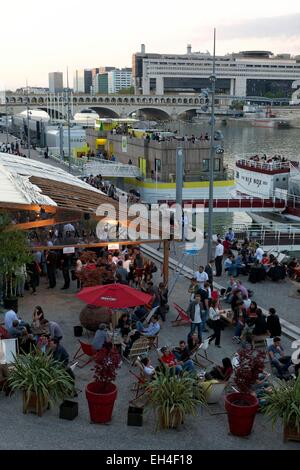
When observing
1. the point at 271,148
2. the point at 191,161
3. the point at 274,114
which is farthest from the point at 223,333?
the point at 274,114

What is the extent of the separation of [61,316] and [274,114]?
152m

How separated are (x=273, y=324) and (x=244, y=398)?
3.43 m

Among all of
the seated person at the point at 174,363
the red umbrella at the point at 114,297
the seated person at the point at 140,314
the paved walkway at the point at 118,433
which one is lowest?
the paved walkway at the point at 118,433

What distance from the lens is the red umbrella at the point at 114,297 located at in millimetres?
11391

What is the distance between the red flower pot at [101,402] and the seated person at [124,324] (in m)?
3.37

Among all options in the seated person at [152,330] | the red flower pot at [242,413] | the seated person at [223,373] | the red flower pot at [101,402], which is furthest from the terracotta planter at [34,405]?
the seated person at [152,330]

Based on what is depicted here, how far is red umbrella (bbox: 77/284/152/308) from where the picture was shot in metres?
11.4

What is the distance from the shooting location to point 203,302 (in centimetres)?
1349

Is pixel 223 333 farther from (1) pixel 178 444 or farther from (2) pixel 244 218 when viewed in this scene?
(2) pixel 244 218

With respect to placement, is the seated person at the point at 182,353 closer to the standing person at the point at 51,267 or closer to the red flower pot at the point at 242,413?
the red flower pot at the point at 242,413

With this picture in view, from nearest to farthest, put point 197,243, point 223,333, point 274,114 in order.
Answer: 1. point 223,333
2. point 197,243
3. point 274,114

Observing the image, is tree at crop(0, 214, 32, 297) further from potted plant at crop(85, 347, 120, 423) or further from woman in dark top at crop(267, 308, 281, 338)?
woman in dark top at crop(267, 308, 281, 338)

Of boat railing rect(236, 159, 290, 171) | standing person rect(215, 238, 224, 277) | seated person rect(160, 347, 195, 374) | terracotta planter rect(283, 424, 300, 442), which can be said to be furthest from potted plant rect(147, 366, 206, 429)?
boat railing rect(236, 159, 290, 171)

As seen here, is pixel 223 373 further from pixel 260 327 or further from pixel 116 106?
pixel 116 106
